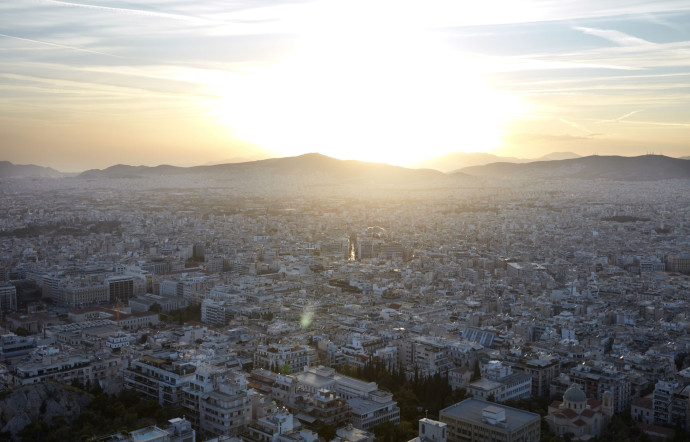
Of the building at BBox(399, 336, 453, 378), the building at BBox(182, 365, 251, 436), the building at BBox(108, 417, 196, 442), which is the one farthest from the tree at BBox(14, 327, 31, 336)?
the building at BBox(399, 336, 453, 378)

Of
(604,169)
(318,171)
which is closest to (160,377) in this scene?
(318,171)

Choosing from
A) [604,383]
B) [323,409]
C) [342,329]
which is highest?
[323,409]

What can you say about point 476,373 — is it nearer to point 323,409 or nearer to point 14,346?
point 323,409

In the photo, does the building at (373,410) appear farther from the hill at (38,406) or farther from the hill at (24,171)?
the hill at (24,171)

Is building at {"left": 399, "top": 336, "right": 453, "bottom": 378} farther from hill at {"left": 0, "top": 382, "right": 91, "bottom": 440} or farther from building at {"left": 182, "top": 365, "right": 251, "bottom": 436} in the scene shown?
hill at {"left": 0, "top": 382, "right": 91, "bottom": 440}

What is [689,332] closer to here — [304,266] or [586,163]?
[304,266]
